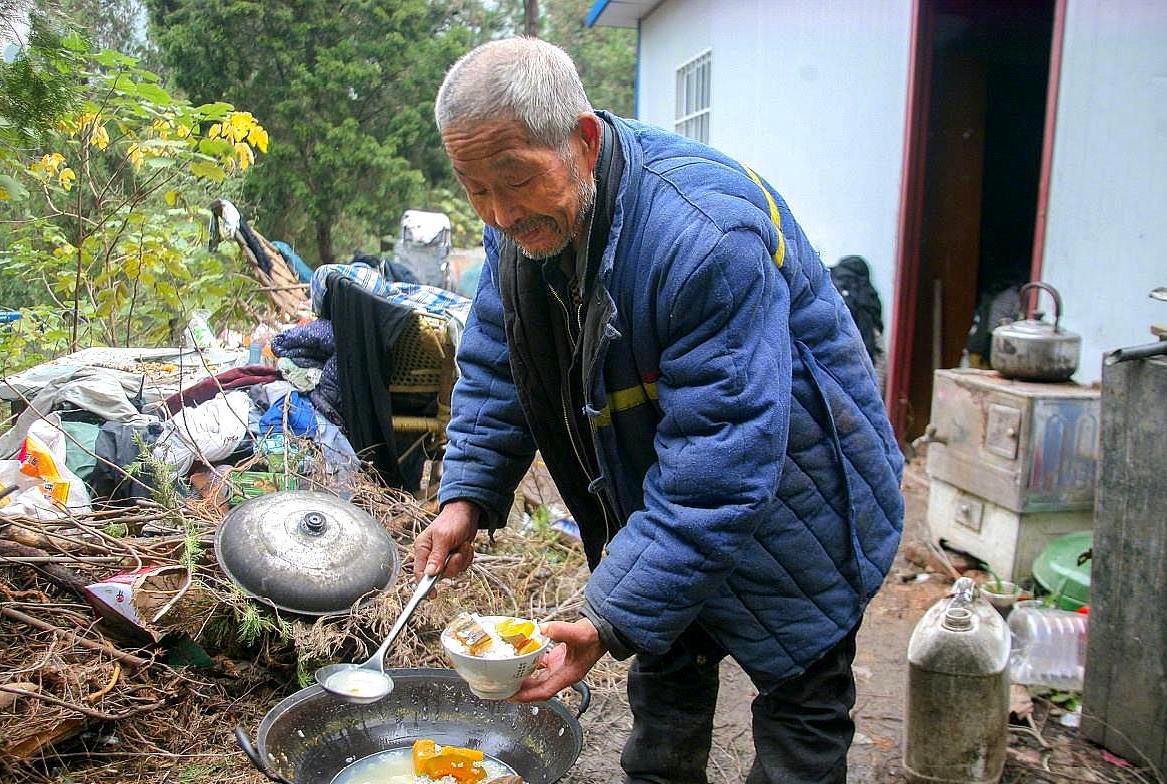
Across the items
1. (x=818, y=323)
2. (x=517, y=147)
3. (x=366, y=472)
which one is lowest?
(x=366, y=472)

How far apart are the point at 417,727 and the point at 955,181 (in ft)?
20.1

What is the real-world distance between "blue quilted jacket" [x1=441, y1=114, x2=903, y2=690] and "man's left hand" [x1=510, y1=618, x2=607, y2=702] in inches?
2.2

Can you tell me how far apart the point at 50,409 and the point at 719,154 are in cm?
391

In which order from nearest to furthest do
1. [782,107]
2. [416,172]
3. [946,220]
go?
1. [946,220]
2. [782,107]
3. [416,172]

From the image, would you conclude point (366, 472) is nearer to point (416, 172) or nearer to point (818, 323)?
point (818, 323)

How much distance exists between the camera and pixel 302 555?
343 cm

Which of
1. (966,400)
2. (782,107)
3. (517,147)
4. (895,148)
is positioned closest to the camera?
(517,147)

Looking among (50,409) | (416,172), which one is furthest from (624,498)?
(416,172)

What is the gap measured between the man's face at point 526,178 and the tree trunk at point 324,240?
14623 millimetres

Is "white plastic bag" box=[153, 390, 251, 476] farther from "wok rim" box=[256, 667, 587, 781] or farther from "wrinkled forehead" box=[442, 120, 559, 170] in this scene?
"wrinkled forehead" box=[442, 120, 559, 170]

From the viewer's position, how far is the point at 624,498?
1.97m

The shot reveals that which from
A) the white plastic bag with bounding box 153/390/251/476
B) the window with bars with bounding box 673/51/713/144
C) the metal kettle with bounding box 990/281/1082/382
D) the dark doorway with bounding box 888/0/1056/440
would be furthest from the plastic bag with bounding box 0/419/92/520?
the window with bars with bounding box 673/51/713/144

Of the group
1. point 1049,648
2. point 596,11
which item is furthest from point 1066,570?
point 596,11

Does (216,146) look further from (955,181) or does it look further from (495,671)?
(955,181)
